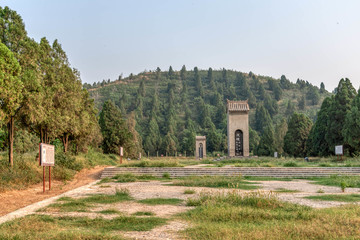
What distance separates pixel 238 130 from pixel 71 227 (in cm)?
3116

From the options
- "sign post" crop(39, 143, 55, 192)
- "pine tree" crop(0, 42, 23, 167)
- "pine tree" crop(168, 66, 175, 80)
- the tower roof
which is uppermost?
"pine tree" crop(168, 66, 175, 80)

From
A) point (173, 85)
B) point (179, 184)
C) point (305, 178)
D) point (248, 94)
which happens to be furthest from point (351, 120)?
point (173, 85)

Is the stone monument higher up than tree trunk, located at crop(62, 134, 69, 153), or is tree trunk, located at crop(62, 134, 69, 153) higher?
tree trunk, located at crop(62, 134, 69, 153)

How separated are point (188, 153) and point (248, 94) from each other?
5855 centimetres

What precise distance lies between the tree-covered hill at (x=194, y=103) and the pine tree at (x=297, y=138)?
12.2m

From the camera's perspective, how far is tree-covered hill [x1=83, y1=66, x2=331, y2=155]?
74625 mm

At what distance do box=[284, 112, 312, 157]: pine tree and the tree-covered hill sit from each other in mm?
12174

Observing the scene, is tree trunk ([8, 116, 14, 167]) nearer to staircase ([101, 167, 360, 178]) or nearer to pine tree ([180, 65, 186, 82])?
staircase ([101, 167, 360, 178])

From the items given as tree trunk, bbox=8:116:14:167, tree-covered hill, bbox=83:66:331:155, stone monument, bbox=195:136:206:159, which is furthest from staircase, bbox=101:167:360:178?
tree-covered hill, bbox=83:66:331:155

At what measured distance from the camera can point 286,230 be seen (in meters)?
5.46

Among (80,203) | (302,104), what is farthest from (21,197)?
(302,104)

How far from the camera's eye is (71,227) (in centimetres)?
601

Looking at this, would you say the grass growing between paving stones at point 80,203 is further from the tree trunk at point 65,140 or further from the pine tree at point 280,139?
the pine tree at point 280,139

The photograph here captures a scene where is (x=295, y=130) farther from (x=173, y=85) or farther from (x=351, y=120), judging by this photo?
(x=173, y=85)
